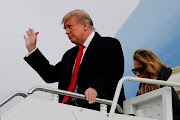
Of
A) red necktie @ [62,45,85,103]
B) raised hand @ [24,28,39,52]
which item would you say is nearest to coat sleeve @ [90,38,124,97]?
red necktie @ [62,45,85,103]

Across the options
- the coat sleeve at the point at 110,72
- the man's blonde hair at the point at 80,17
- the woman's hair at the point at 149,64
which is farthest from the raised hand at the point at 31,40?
the woman's hair at the point at 149,64

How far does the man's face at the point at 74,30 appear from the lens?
3.73m

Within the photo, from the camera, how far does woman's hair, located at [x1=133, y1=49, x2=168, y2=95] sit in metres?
3.67

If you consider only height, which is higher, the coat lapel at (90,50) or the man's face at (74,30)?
the man's face at (74,30)

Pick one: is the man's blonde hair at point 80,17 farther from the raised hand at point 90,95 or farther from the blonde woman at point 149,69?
the raised hand at point 90,95

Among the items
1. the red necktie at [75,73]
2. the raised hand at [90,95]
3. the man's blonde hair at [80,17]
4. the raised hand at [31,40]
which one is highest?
the man's blonde hair at [80,17]

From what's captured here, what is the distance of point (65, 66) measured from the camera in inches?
149

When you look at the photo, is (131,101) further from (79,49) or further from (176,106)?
(79,49)

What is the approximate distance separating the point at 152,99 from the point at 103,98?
43 centimetres

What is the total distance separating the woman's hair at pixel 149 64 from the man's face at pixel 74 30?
568 mm

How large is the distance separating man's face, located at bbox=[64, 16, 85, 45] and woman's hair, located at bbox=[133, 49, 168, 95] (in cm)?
57

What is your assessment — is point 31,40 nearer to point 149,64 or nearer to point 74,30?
point 74,30

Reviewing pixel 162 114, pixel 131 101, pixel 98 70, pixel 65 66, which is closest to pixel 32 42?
pixel 65 66

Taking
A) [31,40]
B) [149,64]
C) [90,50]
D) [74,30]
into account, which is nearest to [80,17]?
[74,30]
